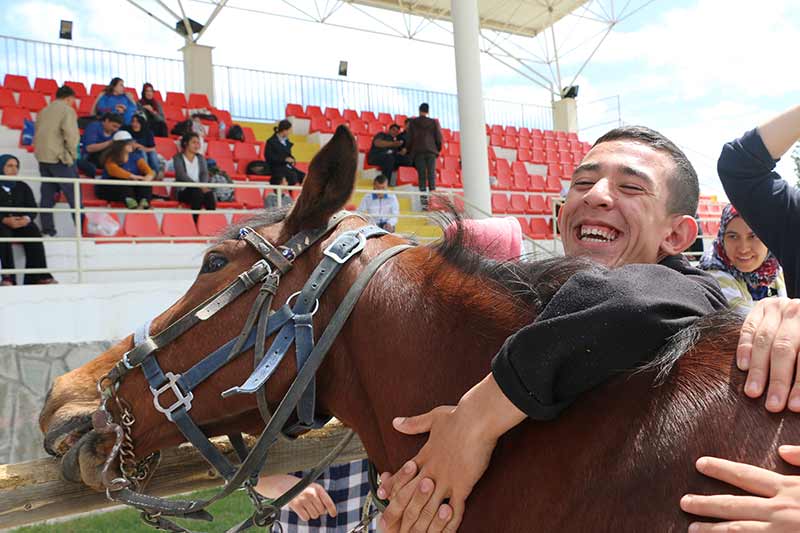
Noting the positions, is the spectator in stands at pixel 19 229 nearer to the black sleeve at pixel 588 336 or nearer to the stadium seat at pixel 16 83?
the stadium seat at pixel 16 83

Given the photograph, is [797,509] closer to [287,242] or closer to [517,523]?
[517,523]

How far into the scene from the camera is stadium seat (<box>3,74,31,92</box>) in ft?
41.8

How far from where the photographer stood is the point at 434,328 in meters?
1.50

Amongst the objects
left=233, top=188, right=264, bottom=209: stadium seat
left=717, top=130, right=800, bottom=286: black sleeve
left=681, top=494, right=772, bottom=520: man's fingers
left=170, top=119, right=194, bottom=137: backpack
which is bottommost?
left=681, top=494, right=772, bottom=520: man's fingers

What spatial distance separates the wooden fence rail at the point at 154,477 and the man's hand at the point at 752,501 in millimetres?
1364

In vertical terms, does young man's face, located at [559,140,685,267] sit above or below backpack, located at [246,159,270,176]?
below

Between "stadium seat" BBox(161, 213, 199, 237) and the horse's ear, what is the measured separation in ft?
26.5

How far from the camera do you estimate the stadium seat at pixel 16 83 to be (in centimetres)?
1275

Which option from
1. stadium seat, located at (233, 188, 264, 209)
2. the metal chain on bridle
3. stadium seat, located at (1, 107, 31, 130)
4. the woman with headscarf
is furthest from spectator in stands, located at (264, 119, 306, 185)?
the metal chain on bridle

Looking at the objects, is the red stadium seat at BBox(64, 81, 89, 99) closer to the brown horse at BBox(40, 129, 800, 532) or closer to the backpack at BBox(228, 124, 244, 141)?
the backpack at BBox(228, 124, 244, 141)

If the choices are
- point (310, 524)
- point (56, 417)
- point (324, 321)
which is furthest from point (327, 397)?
point (310, 524)

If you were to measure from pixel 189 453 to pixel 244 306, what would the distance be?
0.60 metres

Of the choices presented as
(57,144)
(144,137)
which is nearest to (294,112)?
(144,137)

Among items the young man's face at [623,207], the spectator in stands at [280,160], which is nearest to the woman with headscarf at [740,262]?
the young man's face at [623,207]
